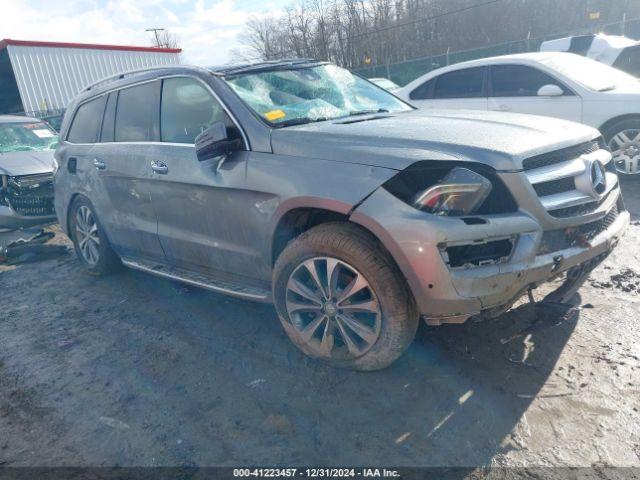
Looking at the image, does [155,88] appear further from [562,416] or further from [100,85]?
[562,416]

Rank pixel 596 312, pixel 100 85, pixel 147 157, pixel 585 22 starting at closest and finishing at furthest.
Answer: pixel 596 312, pixel 147 157, pixel 100 85, pixel 585 22

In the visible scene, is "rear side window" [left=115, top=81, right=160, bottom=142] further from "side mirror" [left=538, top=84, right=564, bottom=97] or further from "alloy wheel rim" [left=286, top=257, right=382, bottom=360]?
"side mirror" [left=538, top=84, right=564, bottom=97]

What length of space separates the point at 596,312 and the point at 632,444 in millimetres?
1345

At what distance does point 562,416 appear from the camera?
2439mm

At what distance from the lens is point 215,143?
312cm

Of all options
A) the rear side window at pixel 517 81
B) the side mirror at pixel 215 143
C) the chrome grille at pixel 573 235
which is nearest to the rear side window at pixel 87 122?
the side mirror at pixel 215 143

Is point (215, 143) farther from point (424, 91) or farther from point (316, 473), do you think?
point (424, 91)

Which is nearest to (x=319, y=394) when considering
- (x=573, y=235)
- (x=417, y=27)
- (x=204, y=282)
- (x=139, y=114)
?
(x=204, y=282)

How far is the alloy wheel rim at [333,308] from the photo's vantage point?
2.76m

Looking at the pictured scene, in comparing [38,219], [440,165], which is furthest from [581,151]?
[38,219]

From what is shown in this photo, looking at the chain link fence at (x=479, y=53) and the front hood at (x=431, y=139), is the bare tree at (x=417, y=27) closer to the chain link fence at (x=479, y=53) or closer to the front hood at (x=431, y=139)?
the chain link fence at (x=479, y=53)

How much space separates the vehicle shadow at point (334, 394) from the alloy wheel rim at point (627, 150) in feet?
13.2

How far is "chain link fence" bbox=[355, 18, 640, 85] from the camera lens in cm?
1998

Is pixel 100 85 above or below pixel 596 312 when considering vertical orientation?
above
